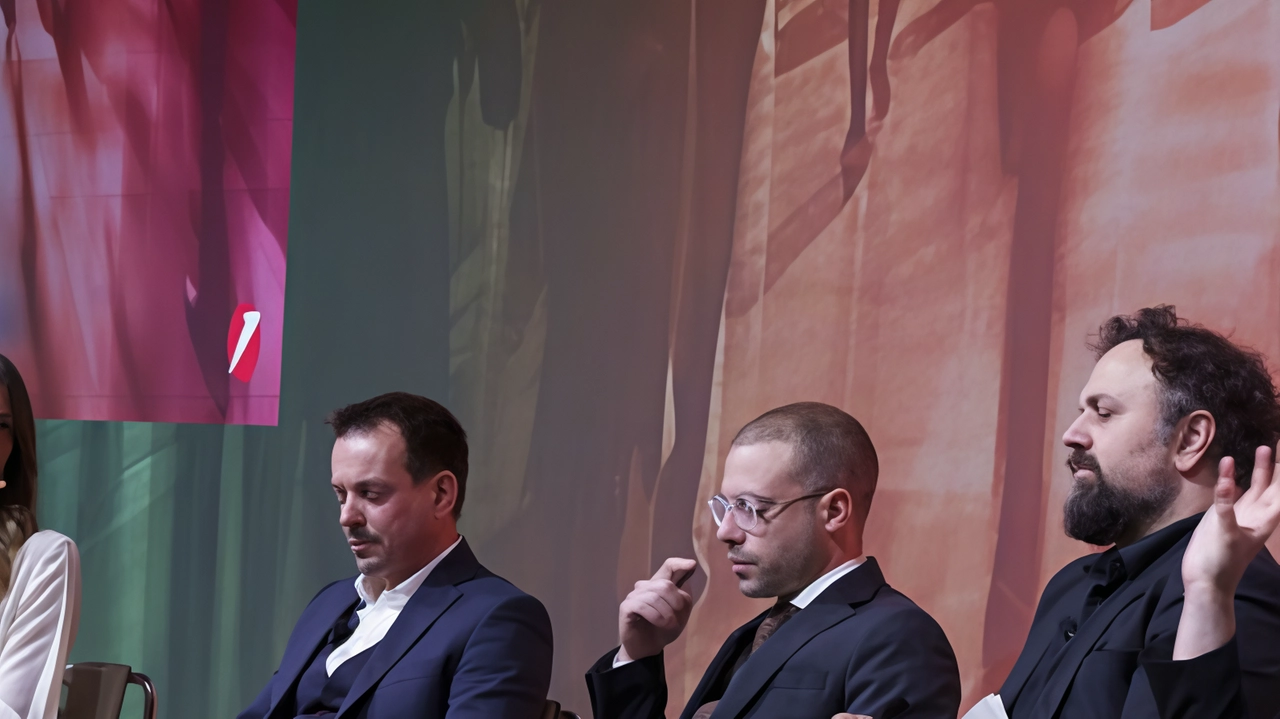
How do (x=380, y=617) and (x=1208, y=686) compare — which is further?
(x=380, y=617)

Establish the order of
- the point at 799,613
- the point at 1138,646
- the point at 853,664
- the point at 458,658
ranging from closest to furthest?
the point at 1138,646
the point at 853,664
the point at 799,613
the point at 458,658

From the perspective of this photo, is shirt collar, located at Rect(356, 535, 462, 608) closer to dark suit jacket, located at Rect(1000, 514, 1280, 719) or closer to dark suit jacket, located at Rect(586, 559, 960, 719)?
dark suit jacket, located at Rect(586, 559, 960, 719)

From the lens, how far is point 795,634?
204 cm

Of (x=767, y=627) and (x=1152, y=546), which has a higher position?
(x=1152, y=546)

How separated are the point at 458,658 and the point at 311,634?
0.47 meters

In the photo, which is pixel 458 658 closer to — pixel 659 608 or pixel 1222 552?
pixel 659 608

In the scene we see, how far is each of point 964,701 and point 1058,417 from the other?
0.78 metres

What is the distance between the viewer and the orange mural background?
9.64 ft

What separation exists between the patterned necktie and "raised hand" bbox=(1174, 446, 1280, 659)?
2.40 feet

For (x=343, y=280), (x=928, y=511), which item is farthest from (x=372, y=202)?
(x=928, y=511)

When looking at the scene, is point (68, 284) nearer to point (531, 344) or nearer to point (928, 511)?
point (531, 344)

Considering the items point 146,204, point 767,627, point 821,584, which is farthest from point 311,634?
point 146,204

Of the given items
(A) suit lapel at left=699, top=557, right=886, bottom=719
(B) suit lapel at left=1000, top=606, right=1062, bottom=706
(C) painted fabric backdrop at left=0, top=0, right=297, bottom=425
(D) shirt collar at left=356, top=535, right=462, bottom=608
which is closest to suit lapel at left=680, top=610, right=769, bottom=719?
(A) suit lapel at left=699, top=557, right=886, bottom=719

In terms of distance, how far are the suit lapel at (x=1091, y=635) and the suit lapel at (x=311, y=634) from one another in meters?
1.56
